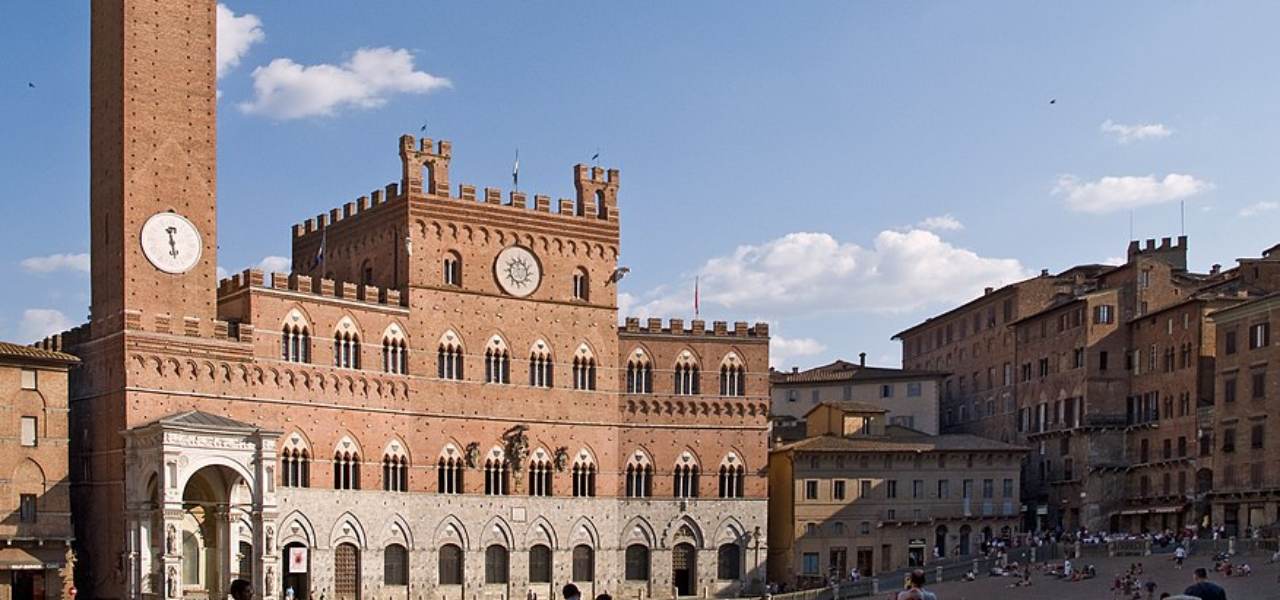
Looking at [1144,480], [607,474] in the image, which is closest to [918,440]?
[1144,480]

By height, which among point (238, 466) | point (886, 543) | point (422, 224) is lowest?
point (886, 543)

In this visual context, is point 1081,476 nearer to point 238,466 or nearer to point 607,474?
point 607,474

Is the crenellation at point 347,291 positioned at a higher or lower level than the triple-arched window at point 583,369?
higher

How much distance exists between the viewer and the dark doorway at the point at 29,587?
59.5 metres

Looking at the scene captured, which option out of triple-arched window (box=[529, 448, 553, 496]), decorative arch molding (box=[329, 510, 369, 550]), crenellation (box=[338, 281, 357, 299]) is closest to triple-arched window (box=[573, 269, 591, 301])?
triple-arched window (box=[529, 448, 553, 496])

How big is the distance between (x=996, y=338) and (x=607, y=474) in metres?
30.9

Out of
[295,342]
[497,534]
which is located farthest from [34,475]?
[497,534]

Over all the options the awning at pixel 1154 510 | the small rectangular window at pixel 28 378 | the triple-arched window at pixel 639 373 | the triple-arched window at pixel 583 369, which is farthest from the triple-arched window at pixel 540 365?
the awning at pixel 1154 510

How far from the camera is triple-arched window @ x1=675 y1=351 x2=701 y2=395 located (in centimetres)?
7883

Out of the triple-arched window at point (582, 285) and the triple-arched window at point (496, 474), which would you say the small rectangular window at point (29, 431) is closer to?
the triple-arched window at point (496, 474)

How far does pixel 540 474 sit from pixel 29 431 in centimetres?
2255

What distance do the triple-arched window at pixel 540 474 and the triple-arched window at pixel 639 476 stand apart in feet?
14.8

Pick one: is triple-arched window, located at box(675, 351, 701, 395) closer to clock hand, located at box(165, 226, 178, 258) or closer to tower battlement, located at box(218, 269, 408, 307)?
tower battlement, located at box(218, 269, 408, 307)

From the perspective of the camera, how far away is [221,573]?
6066cm
